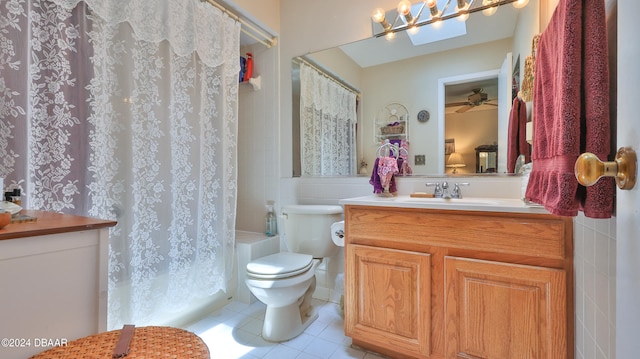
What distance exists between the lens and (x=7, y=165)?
1053 mm

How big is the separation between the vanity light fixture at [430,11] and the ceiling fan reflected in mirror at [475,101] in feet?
1.50

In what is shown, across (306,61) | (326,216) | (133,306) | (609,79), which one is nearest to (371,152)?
(326,216)

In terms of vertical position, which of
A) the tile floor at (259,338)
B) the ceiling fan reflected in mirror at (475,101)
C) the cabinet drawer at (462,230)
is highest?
the ceiling fan reflected in mirror at (475,101)

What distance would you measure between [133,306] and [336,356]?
108 cm

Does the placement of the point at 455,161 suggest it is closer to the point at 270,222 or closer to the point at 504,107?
the point at 504,107

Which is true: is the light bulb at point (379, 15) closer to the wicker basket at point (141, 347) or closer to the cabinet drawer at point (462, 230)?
the cabinet drawer at point (462, 230)

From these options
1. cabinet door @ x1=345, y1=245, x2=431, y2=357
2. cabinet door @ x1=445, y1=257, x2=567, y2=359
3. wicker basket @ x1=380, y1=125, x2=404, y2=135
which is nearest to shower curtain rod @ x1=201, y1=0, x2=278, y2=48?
wicker basket @ x1=380, y1=125, x2=404, y2=135

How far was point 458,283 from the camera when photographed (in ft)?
4.14

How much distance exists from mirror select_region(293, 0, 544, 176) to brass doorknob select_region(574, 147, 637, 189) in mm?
1398

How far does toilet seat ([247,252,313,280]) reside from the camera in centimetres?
157

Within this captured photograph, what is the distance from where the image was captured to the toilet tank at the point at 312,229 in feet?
6.43

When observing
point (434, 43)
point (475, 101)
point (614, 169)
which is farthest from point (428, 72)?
point (614, 169)

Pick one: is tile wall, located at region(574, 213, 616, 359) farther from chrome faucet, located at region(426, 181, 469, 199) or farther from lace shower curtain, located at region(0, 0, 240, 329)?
lace shower curtain, located at region(0, 0, 240, 329)

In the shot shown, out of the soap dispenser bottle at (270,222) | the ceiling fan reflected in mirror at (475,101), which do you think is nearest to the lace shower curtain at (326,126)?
the soap dispenser bottle at (270,222)
